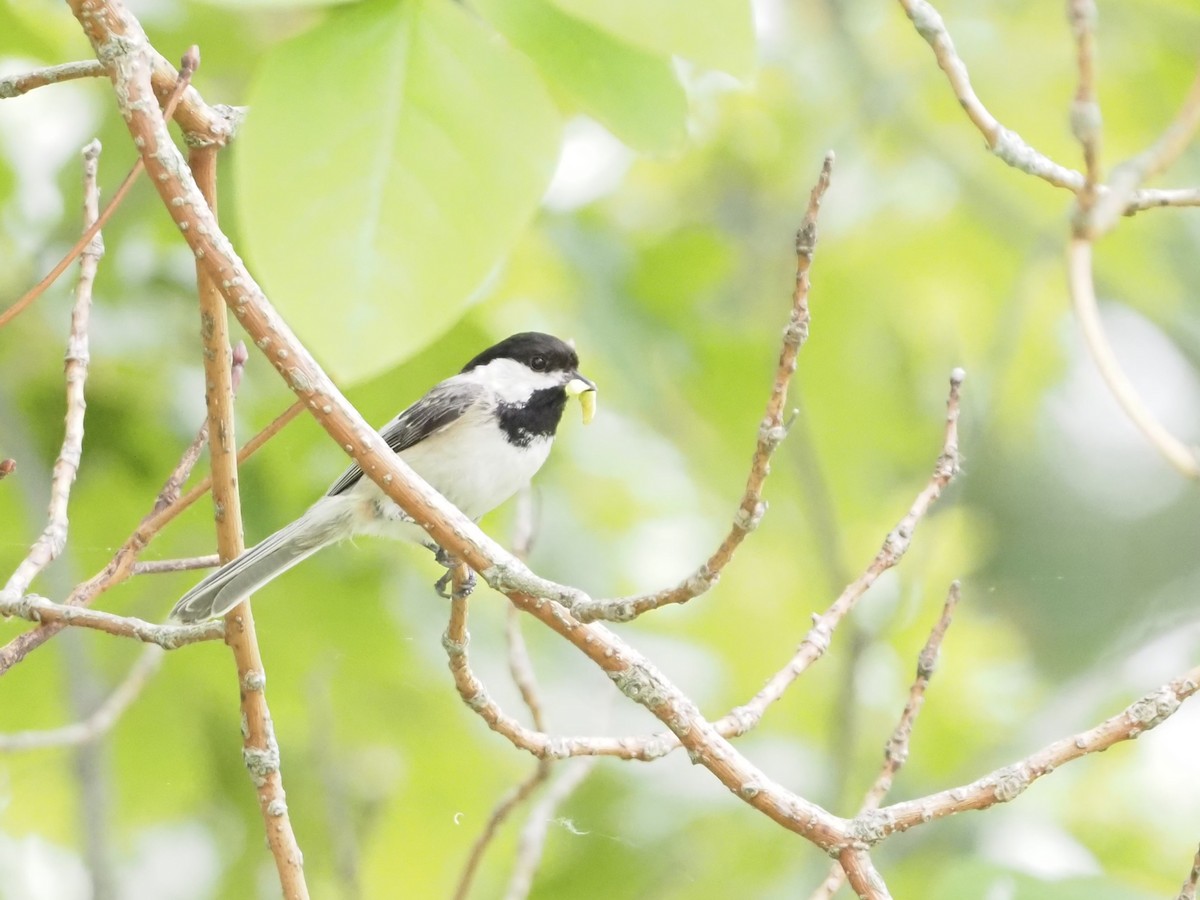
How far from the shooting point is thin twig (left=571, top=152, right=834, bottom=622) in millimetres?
846

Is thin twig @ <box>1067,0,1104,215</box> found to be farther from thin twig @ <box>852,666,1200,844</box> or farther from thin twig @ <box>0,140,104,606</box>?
thin twig @ <box>0,140,104,606</box>

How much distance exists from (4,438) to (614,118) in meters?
1.91

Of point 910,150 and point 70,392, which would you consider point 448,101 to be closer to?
point 70,392

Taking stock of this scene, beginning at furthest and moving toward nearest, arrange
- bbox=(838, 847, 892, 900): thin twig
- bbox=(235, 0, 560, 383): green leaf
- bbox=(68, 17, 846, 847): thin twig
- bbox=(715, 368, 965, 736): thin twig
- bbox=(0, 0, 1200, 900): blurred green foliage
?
bbox=(0, 0, 1200, 900): blurred green foliage, bbox=(715, 368, 965, 736): thin twig, bbox=(838, 847, 892, 900): thin twig, bbox=(68, 17, 846, 847): thin twig, bbox=(235, 0, 560, 383): green leaf

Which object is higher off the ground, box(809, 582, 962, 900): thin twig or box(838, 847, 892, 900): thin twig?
box(809, 582, 962, 900): thin twig

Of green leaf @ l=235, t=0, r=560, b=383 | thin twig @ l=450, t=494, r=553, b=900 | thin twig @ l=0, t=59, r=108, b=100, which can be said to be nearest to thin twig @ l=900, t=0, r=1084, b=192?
green leaf @ l=235, t=0, r=560, b=383

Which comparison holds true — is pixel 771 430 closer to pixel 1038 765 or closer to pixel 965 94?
pixel 965 94

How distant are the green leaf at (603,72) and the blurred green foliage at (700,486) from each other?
1.20 meters

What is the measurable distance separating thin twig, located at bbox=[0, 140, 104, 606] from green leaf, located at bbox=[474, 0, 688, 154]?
2.18 feet

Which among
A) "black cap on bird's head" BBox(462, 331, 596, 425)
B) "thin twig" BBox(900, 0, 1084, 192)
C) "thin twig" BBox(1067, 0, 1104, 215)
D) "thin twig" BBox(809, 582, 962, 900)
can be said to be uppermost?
"black cap on bird's head" BBox(462, 331, 596, 425)

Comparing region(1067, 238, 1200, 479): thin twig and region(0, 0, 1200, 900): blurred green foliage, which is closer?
region(1067, 238, 1200, 479): thin twig

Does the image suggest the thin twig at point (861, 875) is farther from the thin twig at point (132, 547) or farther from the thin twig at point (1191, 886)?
the thin twig at point (132, 547)

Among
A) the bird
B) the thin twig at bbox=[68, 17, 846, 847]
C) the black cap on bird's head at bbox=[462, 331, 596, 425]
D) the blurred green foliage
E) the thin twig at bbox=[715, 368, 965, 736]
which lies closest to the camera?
the thin twig at bbox=[68, 17, 846, 847]

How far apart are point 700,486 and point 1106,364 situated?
1992mm
